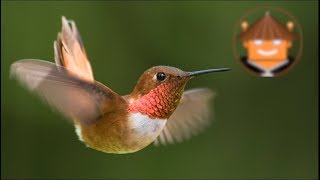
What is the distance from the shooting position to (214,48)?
135 inches

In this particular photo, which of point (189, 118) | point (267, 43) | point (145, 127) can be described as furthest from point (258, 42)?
point (145, 127)

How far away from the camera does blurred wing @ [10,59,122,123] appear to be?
63cm

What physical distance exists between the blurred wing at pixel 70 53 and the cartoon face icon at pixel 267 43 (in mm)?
653

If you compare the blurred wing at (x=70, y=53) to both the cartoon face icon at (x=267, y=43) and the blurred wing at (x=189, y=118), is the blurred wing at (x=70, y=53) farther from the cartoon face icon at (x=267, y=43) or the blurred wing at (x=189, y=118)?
the cartoon face icon at (x=267, y=43)

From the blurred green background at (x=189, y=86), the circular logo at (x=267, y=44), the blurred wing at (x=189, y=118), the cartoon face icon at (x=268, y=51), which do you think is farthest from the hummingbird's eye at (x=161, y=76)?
the blurred green background at (x=189, y=86)

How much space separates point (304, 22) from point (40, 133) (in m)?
1.64

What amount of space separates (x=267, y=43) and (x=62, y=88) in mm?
935

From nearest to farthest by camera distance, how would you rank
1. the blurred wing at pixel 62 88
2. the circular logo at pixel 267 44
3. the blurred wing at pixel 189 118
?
the blurred wing at pixel 62 88
the blurred wing at pixel 189 118
the circular logo at pixel 267 44

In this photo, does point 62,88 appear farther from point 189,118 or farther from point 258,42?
point 258,42

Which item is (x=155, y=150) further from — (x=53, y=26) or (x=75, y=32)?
(x=75, y=32)

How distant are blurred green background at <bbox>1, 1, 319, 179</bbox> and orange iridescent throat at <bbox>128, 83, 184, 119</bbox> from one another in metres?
2.49

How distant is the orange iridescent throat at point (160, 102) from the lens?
25.8 inches

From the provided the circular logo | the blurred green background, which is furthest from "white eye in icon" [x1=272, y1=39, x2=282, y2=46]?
the blurred green background

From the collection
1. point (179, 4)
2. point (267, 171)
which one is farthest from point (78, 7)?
point (267, 171)
